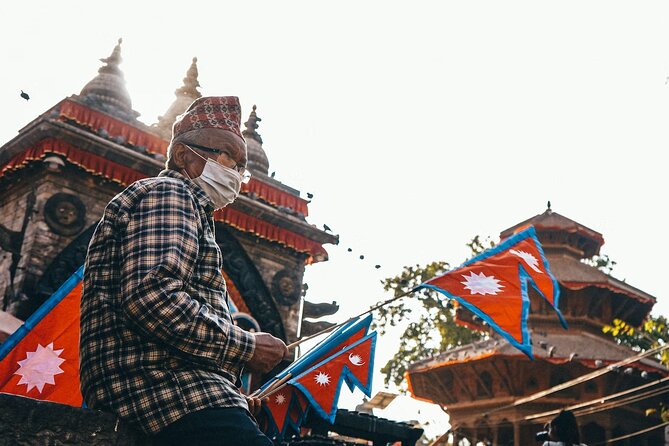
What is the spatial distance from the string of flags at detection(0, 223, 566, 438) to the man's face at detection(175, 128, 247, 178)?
2.68 meters

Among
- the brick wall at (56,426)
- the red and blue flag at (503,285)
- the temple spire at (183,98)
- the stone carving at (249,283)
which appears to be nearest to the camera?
the brick wall at (56,426)

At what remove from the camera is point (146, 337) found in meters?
1.92

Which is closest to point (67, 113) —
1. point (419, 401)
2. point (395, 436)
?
point (395, 436)

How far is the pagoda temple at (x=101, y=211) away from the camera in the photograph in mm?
11039

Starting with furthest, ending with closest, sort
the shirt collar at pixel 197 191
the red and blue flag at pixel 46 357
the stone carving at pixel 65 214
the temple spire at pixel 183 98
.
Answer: the temple spire at pixel 183 98 → the stone carving at pixel 65 214 → the red and blue flag at pixel 46 357 → the shirt collar at pixel 197 191

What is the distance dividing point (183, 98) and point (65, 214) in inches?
217

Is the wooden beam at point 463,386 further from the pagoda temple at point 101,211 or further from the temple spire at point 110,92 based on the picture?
the temple spire at point 110,92

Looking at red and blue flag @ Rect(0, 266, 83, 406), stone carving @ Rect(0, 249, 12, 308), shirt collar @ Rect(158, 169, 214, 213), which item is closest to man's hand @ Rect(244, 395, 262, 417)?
shirt collar @ Rect(158, 169, 214, 213)

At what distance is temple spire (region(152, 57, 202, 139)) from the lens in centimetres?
1466

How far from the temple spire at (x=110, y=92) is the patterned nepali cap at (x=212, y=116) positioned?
36.7ft

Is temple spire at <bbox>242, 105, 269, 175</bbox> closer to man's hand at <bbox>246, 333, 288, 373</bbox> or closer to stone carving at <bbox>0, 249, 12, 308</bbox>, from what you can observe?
stone carving at <bbox>0, 249, 12, 308</bbox>

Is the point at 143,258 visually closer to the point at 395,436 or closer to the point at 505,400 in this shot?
the point at 395,436

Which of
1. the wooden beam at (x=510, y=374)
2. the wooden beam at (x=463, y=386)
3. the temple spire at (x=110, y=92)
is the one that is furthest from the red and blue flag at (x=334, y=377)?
the wooden beam at (x=463, y=386)

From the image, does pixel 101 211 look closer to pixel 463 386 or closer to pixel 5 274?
pixel 5 274
